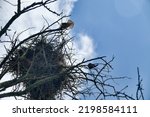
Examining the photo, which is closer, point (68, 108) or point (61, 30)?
point (68, 108)

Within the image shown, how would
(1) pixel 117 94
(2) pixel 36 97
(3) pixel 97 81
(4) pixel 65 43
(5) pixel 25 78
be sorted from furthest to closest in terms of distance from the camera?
(2) pixel 36 97 < (4) pixel 65 43 < (3) pixel 97 81 < (1) pixel 117 94 < (5) pixel 25 78

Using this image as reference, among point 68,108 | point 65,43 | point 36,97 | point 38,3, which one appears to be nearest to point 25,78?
point 68,108

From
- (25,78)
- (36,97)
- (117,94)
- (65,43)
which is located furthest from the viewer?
(36,97)

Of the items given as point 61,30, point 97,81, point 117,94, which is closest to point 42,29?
point 61,30

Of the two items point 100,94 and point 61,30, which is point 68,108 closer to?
point 100,94

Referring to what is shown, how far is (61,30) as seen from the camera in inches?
296

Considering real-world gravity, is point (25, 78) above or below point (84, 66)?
below

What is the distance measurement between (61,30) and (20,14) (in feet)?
3.48

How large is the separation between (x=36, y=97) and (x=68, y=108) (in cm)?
326

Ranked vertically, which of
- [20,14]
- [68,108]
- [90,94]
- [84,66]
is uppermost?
[20,14]

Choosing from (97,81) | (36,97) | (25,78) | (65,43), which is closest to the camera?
(25,78)

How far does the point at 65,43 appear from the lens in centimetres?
891

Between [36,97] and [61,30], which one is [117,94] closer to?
[61,30]

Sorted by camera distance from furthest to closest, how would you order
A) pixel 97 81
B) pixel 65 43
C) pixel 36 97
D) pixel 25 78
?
pixel 36 97, pixel 65 43, pixel 97 81, pixel 25 78
